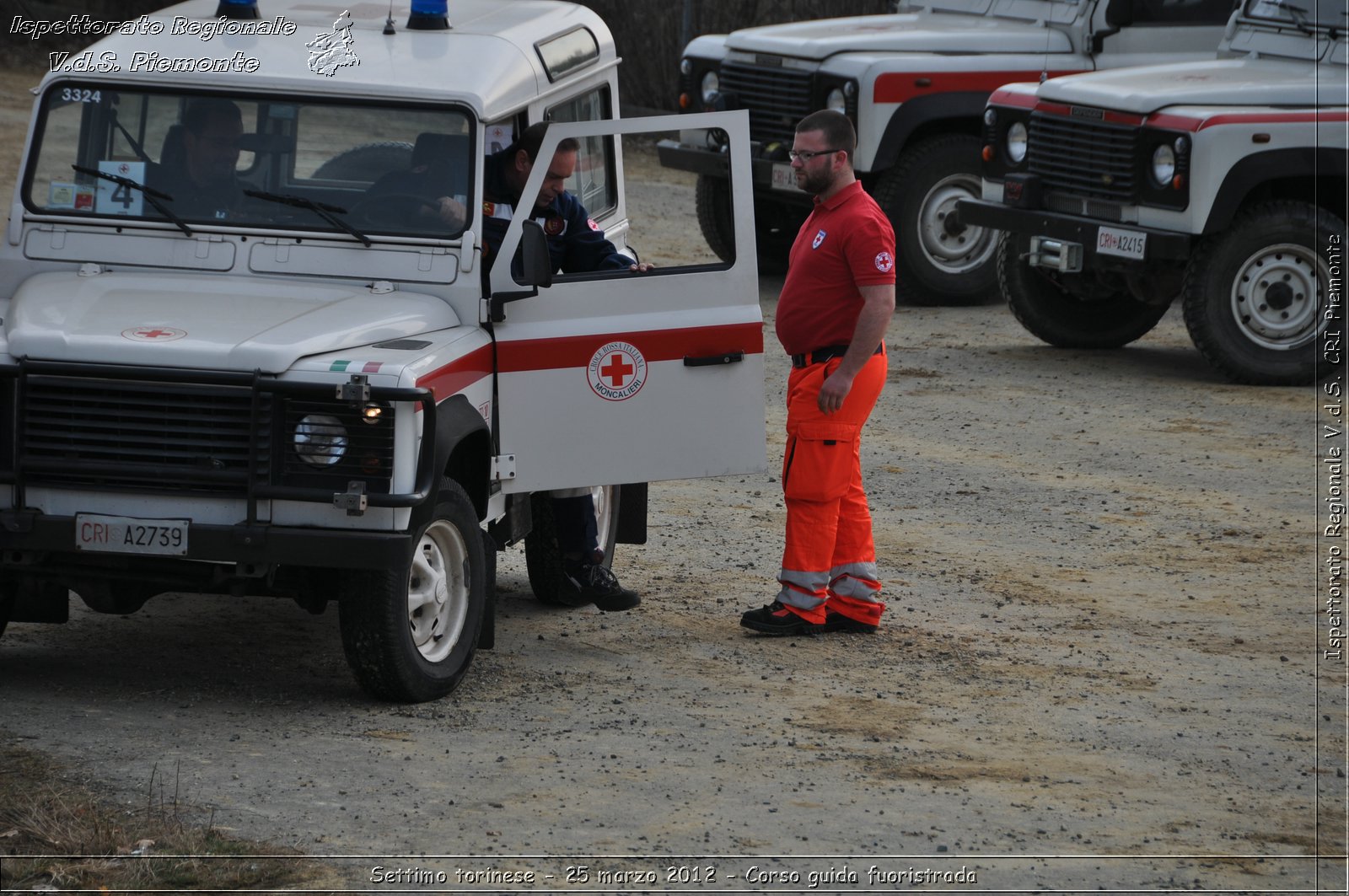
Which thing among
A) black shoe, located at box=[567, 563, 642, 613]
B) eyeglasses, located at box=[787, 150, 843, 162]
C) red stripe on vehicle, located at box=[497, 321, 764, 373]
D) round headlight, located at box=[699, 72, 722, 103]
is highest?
round headlight, located at box=[699, 72, 722, 103]

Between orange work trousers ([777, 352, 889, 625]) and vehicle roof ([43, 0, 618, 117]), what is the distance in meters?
1.51

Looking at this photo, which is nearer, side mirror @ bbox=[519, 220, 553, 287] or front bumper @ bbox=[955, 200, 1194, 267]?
side mirror @ bbox=[519, 220, 553, 287]

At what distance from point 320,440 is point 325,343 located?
0.31 meters

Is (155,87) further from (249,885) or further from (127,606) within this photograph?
(249,885)

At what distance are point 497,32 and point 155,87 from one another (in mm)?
1250

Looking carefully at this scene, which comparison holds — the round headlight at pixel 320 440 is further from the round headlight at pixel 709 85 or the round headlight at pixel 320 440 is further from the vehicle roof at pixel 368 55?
the round headlight at pixel 709 85

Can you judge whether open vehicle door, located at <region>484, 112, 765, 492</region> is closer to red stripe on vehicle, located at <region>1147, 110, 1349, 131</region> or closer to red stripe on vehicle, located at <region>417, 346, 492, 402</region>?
red stripe on vehicle, located at <region>417, 346, 492, 402</region>

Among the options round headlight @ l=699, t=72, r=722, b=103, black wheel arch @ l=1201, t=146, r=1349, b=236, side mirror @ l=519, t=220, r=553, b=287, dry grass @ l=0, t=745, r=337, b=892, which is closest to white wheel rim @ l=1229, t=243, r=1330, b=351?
black wheel arch @ l=1201, t=146, r=1349, b=236

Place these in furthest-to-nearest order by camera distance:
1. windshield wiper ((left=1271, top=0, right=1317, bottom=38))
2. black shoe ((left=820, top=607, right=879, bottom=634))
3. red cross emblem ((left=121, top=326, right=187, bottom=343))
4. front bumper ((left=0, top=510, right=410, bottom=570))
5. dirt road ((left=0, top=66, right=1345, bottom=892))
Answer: windshield wiper ((left=1271, top=0, right=1317, bottom=38))
black shoe ((left=820, top=607, right=879, bottom=634))
red cross emblem ((left=121, top=326, right=187, bottom=343))
front bumper ((left=0, top=510, right=410, bottom=570))
dirt road ((left=0, top=66, right=1345, bottom=892))

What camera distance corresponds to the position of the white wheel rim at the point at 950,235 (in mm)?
14492

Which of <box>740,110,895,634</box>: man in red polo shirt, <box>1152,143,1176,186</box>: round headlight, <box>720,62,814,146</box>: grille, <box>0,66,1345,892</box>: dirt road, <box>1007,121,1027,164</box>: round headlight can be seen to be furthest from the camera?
<box>720,62,814,146</box>: grille

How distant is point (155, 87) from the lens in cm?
648

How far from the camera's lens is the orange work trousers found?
6770 mm

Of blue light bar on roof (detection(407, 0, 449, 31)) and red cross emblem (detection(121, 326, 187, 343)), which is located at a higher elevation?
blue light bar on roof (detection(407, 0, 449, 31))
